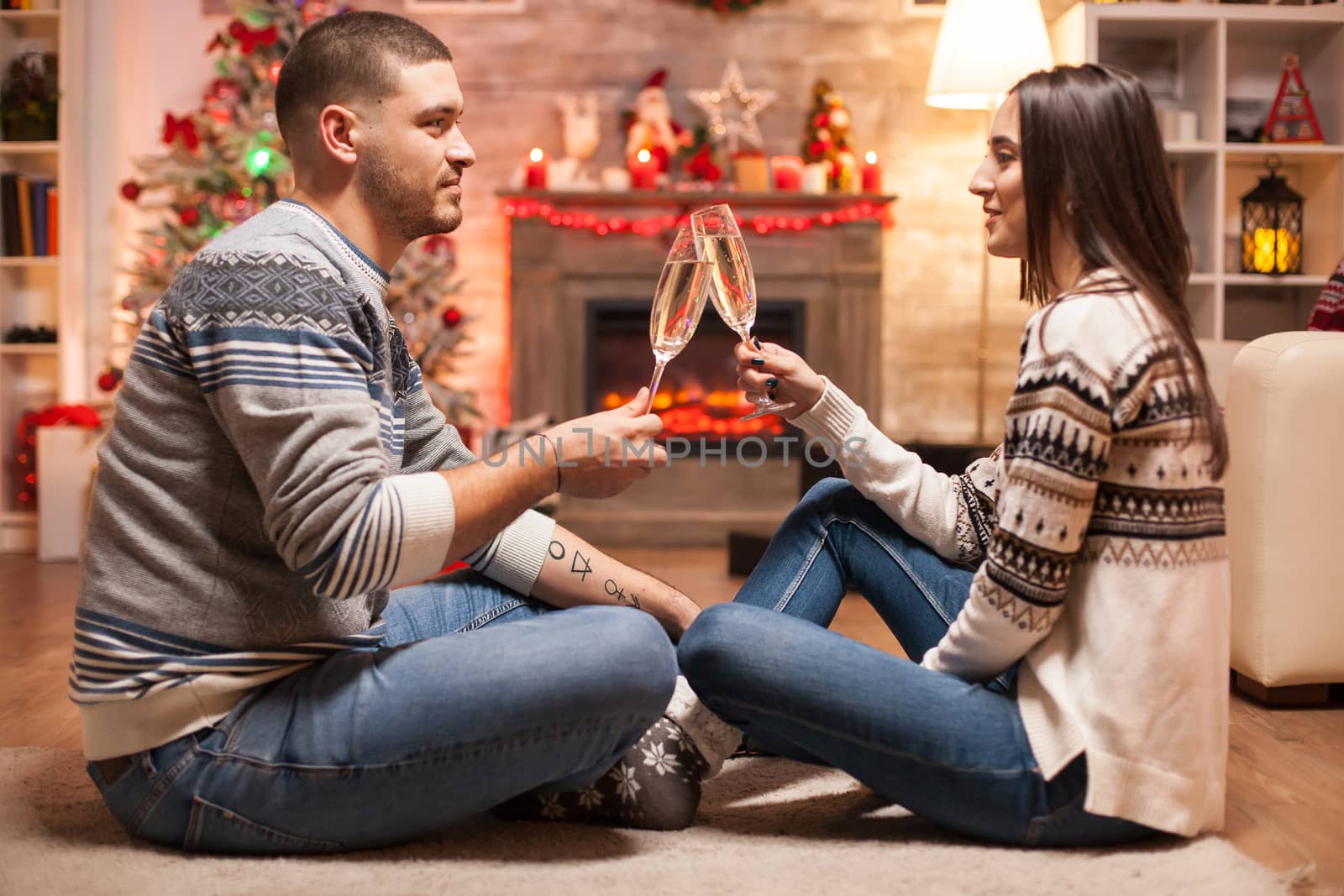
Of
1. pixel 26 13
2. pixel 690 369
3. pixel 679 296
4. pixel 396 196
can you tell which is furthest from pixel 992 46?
pixel 26 13

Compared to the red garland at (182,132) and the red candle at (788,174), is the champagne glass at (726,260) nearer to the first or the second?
the red candle at (788,174)

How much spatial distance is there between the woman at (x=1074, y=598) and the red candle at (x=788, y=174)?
325 centimetres

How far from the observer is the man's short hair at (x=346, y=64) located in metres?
1.44

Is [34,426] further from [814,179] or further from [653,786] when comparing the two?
[653,786]

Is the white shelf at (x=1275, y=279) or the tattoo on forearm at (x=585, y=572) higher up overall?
the white shelf at (x=1275, y=279)

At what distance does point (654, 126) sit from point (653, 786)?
3.58m

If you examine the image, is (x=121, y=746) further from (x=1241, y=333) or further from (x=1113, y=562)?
(x=1241, y=333)

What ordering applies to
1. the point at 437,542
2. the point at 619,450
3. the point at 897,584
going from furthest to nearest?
1. the point at 897,584
2. the point at 619,450
3. the point at 437,542

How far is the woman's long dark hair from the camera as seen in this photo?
53.3 inches

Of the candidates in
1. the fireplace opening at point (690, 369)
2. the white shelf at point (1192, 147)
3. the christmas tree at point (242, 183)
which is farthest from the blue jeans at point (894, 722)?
the white shelf at point (1192, 147)

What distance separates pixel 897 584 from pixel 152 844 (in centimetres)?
95

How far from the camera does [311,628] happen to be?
1.36 meters

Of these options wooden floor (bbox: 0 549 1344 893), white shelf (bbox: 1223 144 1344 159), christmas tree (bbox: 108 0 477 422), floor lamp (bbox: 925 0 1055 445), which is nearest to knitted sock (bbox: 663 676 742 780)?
A: wooden floor (bbox: 0 549 1344 893)

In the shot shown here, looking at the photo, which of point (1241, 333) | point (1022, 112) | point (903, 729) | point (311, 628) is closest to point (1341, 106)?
point (1241, 333)
